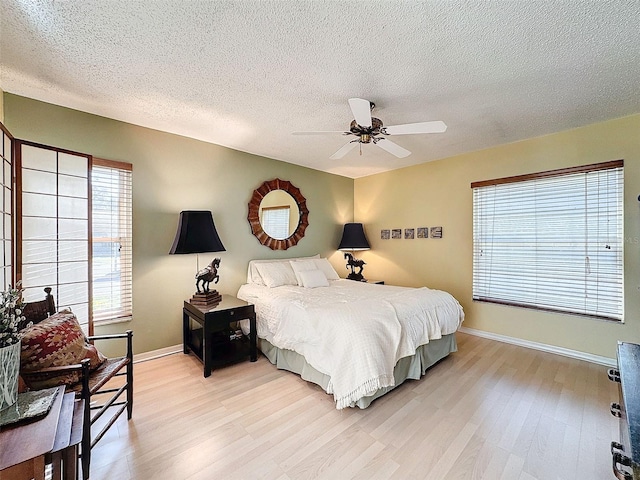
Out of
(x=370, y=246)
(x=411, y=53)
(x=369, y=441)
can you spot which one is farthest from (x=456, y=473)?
(x=370, y=246)

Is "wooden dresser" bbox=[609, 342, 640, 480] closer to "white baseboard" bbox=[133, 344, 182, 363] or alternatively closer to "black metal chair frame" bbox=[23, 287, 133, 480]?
"black metal chair frame" bbox=[23, 287, 133, 480]

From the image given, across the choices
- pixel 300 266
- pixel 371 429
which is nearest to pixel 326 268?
pixel 300 266

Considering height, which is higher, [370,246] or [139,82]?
[139,82]

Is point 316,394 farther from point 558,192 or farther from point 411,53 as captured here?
point 558,192

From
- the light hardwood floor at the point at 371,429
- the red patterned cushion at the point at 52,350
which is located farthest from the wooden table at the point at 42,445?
the light hardwood floor at the point at 371,429

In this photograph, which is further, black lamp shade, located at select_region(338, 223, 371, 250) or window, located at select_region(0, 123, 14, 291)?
black lamp shade, located at select_region(338, 223, 371, 250)

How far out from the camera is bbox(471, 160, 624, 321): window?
9.43 ft

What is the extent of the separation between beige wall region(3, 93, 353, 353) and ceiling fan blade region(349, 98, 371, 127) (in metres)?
2.13

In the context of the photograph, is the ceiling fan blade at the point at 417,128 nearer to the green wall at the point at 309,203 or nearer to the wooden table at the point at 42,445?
the green wall at the point at 309,203

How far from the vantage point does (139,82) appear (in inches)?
84.7

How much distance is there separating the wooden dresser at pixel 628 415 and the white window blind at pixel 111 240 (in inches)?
142

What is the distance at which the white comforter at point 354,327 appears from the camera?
80.6 inches

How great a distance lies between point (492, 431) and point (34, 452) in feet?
7.97

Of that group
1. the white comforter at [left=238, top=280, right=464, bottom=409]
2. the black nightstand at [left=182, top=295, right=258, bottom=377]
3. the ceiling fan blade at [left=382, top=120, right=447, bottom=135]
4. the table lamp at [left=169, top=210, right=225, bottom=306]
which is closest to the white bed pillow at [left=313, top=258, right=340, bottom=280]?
Answer: the white comforter at [left=238, top=280, right=464, bottom=409]
